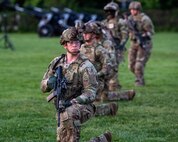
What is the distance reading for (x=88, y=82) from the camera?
30.8 feet

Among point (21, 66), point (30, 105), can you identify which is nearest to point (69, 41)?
point (30, 105)

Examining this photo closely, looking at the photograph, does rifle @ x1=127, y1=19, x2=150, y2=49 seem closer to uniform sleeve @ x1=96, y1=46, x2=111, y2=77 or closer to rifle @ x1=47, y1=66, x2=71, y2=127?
uniform sleeve @ x1=96, y1=46, x2=111, y2=77

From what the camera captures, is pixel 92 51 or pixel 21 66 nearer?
pixel 92 51

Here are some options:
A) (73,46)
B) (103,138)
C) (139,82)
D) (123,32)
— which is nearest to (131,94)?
(123,32)

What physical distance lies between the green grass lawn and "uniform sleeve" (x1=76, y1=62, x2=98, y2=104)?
1.92 meters

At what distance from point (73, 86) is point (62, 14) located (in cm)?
3666

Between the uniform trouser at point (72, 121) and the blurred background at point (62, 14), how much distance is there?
111ft

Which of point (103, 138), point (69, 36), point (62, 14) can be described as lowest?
point (62, 14)

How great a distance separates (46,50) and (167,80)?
46.1 ft

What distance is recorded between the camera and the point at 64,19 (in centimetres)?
4525

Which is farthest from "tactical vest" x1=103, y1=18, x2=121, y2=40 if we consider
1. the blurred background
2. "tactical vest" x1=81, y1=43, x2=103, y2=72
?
the blurred background

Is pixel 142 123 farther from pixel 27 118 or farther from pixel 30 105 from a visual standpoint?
pixel 30 105

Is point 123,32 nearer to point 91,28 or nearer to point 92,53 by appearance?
point 92,53

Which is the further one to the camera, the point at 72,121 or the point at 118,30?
the point at 118,30
